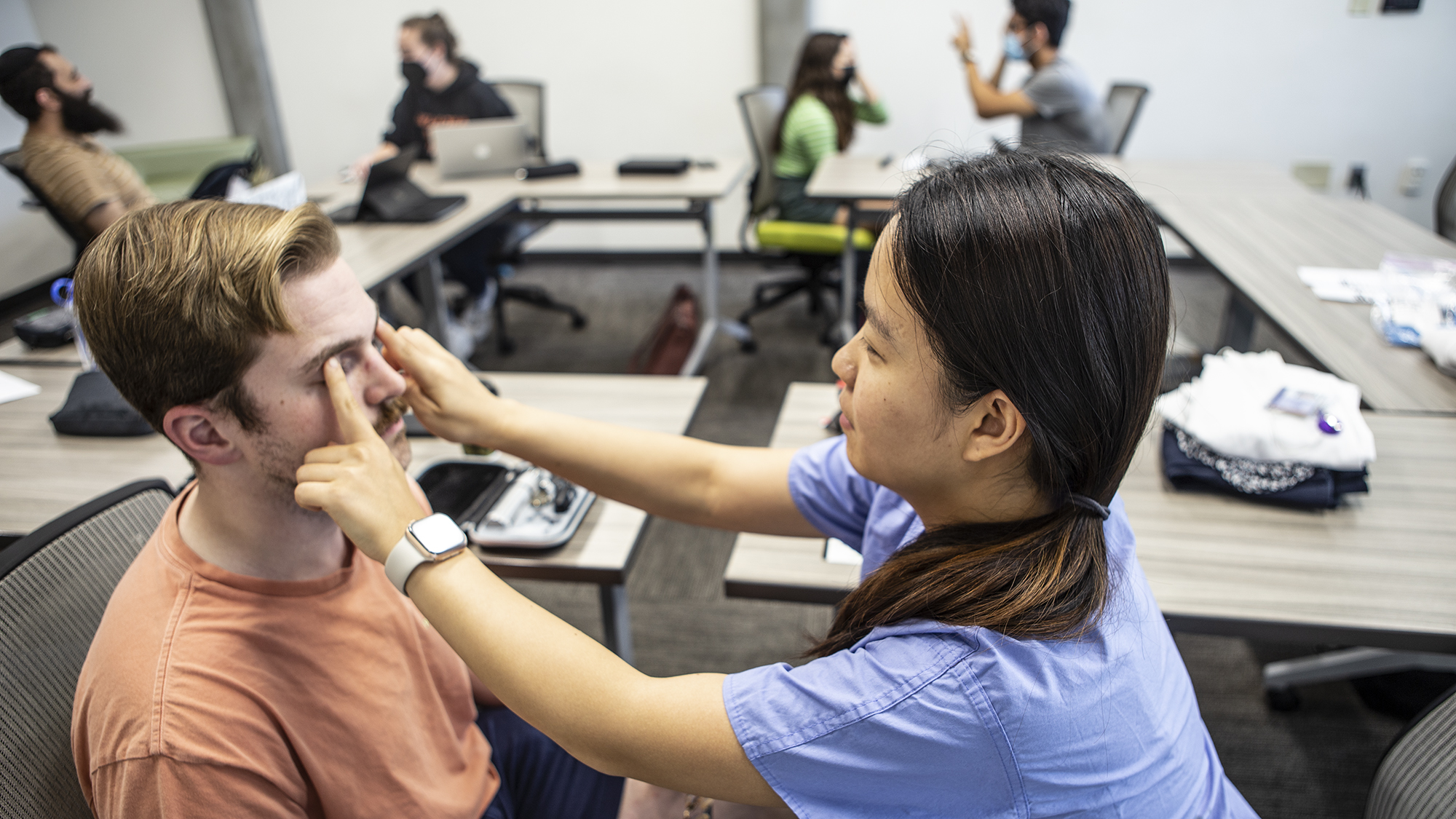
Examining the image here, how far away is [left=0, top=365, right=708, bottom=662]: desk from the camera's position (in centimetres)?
135

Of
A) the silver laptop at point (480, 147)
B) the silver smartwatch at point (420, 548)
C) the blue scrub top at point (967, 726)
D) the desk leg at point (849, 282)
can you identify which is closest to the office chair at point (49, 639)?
the silver smartwatch at point (420, 548)

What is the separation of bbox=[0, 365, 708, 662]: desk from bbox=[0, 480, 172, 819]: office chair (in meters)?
0.48

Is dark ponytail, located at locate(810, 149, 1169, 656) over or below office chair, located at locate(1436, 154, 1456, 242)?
over

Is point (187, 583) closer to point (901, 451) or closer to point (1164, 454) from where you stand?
point (901, 451)

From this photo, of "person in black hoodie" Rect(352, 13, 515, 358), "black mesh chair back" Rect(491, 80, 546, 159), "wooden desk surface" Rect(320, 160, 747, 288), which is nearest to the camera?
"wooden desk surface" Rect(320, 160, 747, 288)

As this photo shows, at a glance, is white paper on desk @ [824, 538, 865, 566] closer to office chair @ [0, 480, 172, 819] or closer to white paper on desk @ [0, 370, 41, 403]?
office chair @ [0, 480, 172, 819]

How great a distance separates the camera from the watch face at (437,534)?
0.87 meters

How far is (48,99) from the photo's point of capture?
2918mm

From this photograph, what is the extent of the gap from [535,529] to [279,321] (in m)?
0.56

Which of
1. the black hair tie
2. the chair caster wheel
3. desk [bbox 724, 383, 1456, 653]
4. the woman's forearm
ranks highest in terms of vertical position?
the black hair tie

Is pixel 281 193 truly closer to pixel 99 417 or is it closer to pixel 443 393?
pixel 99 417

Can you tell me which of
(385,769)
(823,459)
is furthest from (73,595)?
(823,459)

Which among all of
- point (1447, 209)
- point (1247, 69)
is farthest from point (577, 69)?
point (1447, 209)

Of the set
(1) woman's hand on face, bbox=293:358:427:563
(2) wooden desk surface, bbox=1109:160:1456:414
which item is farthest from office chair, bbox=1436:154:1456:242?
(1) woman's hand on face, bbox=293:358:427:563
